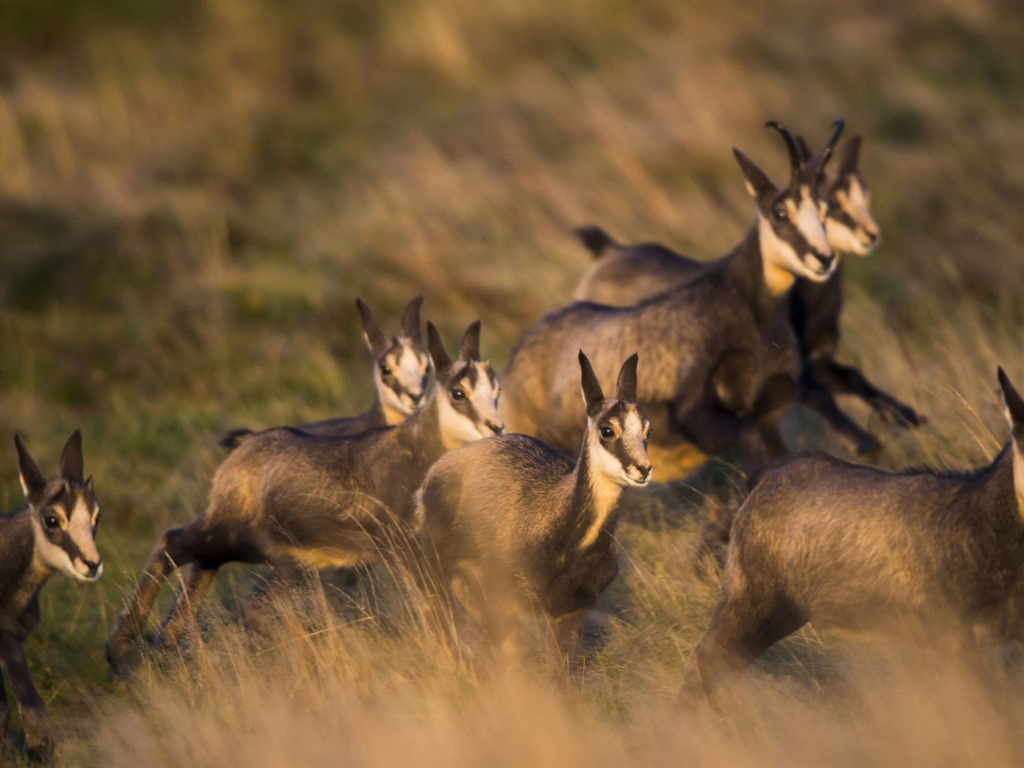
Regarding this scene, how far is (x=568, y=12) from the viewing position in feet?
73.5

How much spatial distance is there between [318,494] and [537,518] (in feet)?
5.57

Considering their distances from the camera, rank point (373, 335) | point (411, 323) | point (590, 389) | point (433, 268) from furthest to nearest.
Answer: point (433, 268)
point (373, 335)
point (411, 323)
point (590, 389)

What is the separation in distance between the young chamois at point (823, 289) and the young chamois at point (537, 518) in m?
3.20

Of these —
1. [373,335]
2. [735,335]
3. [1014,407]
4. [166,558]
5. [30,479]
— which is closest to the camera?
[1014,407]

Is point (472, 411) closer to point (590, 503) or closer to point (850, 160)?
point (590, 503)

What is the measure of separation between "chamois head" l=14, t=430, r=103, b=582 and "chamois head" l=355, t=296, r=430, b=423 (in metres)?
2.24

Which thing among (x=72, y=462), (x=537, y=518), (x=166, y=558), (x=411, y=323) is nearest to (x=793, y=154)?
(x=411, y=323)

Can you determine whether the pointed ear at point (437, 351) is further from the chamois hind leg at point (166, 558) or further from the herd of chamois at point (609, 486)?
the chamois hind leg at point (166, 558)

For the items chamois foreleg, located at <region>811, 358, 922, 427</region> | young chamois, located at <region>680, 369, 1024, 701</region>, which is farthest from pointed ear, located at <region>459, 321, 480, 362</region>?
chamois foreleg, located at <region>811, 358, 922, 427</region>

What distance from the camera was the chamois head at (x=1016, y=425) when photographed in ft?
20.5

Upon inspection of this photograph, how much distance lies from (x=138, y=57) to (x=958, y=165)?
14.1m

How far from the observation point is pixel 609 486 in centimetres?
749

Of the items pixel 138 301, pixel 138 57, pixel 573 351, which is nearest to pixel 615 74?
pixel 138 301

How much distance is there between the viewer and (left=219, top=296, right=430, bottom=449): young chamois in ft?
32.9
